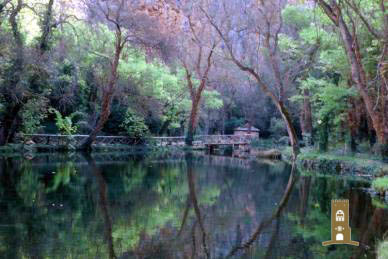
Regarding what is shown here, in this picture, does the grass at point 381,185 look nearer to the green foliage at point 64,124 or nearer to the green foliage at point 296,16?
the green foliage at point 296,16

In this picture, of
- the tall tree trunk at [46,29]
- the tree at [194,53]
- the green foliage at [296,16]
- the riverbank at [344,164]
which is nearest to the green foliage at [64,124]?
the tall tree trunk at [46,29]

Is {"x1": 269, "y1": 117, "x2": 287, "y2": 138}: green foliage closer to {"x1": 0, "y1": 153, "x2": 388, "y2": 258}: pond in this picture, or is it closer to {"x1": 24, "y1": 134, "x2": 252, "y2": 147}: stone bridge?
{"x1": 24, "y1": 134, "x2": 252, "y2": 147}: stone bridge

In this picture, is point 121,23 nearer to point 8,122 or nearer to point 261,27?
point 261,27

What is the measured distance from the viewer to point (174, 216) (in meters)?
9.60

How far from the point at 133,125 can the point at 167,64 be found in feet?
15.5

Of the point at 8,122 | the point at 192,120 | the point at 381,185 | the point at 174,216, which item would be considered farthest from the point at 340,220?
the point at 192,120

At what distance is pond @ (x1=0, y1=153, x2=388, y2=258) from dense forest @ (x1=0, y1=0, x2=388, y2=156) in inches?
212

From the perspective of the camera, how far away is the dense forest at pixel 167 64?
20.3 m

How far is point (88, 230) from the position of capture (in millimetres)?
8055

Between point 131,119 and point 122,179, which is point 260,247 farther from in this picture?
point 131,119

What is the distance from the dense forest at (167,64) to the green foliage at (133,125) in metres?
0.08

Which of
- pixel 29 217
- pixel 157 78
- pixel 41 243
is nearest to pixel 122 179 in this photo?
pixel 29 217

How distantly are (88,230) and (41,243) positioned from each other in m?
1.08

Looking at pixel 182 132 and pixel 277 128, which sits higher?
pixel 277 128
